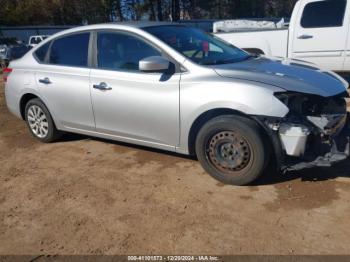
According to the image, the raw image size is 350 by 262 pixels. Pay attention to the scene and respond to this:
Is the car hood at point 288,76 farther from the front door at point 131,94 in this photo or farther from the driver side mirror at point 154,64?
the front door at point 131,94

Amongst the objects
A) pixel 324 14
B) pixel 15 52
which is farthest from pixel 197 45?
pixel 15 52

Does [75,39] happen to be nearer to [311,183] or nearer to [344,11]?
[311,183]

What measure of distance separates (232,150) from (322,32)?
16.7ft

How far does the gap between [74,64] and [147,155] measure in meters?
1.57

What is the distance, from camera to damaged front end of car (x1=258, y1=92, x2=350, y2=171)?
3758 millimetres

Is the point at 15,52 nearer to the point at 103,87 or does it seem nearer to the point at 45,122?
the point at 45,122

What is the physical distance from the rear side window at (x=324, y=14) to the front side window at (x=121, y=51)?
16.0ft

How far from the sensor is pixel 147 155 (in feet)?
17.2

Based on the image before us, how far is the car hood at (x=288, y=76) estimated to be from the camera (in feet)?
12.6

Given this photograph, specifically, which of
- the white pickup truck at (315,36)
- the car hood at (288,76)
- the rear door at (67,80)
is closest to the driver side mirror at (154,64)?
the car hood at (288,76)

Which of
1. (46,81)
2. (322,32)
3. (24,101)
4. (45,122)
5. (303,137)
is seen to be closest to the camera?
(303,137)

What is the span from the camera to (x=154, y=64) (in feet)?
13.8

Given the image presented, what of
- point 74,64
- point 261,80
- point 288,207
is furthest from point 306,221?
point 74,64

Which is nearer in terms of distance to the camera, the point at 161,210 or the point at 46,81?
the point at 161,210
